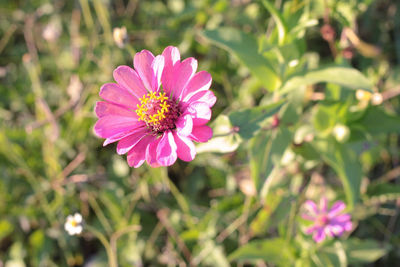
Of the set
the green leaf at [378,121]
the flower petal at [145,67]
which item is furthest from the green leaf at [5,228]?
the green leaf at [378,121]

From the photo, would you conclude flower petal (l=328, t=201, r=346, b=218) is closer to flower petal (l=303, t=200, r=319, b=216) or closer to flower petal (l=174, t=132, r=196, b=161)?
flower petal (l=303, t=200, r=319, b=216)

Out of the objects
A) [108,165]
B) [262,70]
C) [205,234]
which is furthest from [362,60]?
[108,165]

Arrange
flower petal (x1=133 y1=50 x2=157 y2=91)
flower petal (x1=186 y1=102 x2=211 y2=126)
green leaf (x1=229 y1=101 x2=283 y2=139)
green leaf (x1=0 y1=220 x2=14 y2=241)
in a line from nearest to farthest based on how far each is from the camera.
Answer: flower petal (x1=186 y1=102 x2=211 y2=126), flower petal (x1=133 y1=50 x2=157 y2=91), green leaf (x1=229 y1=101 x2=283 y2=139), green leaf (x1=0 y1=220 x2=14 y2=241)

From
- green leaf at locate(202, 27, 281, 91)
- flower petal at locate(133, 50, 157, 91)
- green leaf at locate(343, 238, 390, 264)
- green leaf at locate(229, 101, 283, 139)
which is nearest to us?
flower petal at locate(133, 50, 157, 91)

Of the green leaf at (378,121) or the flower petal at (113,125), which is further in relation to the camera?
the green leaf at (378,121)

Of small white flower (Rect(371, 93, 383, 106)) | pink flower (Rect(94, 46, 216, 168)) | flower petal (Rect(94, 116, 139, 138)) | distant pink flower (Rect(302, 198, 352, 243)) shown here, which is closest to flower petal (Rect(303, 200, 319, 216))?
distant pink flower (Rect(302, 198, 352, 243))

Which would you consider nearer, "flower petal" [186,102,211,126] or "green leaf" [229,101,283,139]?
"flower petal" [186,102,211,126]

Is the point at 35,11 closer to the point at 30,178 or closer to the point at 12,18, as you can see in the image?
the point at 12,18

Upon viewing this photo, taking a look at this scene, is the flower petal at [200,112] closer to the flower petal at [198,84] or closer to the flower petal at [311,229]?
the flower petal at [198,84]
